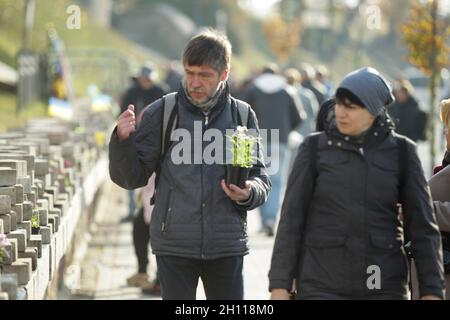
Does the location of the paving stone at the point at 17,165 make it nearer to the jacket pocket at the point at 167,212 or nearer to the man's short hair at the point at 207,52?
the jacket pocket at the point at 167,212

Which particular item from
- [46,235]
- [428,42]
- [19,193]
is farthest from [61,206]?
[428,42]

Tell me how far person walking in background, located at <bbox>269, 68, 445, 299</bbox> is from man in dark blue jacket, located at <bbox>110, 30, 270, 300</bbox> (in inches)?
24.9

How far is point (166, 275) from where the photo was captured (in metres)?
6.77

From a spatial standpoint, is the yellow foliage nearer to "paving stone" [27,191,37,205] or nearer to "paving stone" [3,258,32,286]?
"paving stone" [27,191,37,205]

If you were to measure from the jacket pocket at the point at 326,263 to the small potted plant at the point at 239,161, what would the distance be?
0.74m

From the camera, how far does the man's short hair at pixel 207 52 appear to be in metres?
6.74

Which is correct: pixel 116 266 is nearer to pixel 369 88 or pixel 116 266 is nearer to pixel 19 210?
pixel 19 210

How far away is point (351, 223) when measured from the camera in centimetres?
605

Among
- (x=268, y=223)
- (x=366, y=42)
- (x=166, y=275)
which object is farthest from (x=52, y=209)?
(x=366, y=42)

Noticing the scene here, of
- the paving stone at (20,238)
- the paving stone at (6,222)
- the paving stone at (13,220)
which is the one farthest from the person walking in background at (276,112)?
A: the paving stone at (20,238)

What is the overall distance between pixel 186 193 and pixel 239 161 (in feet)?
0.98

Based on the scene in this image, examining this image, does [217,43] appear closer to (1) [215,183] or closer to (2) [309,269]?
(1) [215,183]

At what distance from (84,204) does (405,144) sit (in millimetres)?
8002
